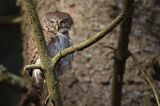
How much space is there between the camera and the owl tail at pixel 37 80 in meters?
2.80

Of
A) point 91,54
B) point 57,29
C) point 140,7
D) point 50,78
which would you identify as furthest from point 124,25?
point 140,7

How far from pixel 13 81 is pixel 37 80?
0.54 m

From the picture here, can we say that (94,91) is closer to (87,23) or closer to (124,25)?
(87,23)

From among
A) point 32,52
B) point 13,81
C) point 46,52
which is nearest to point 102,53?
point 13,81

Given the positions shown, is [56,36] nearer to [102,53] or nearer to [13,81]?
[13,81]

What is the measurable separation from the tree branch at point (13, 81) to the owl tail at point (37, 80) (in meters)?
0.29

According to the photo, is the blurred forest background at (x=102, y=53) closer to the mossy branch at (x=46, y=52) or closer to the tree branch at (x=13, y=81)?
the tree branch at (x=13, y=81)

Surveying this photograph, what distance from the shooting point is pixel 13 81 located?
331 cm

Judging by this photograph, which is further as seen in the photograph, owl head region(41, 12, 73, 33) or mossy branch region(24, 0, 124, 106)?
owl head region(41, 12, 73, 33)

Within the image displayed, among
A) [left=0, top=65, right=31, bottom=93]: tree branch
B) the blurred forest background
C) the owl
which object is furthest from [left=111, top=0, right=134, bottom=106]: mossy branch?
[left=0, top=65, right=31, bottom=93]: tree branch

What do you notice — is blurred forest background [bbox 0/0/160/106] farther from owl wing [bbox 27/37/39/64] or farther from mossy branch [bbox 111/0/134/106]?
owl wing [bbox 27/37/39/64]

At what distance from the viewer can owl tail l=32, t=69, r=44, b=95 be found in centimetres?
280

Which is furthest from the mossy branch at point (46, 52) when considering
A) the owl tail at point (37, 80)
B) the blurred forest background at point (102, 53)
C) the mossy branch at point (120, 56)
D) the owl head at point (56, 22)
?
the blurred forest background at point (102, 53)

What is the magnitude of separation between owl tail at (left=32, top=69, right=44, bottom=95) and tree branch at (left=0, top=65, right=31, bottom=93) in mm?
294
